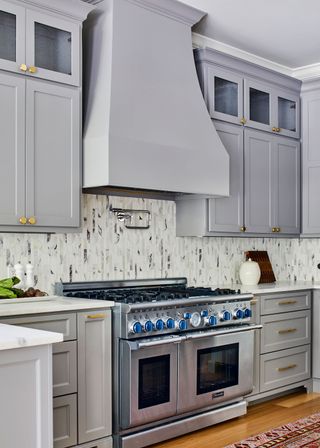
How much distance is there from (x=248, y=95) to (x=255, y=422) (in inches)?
99.2

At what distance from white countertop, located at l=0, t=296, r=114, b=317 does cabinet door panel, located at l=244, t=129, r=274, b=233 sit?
1877mm

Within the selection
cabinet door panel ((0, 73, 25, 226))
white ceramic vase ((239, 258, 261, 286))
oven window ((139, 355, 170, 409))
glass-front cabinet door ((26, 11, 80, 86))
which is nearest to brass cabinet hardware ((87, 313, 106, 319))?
oven window ((139, 355, 170, 409))

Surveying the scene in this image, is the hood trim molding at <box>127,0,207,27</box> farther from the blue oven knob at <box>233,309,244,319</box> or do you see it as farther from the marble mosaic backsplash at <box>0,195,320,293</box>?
the blue oven knob at <box>233,309,244,319</box>

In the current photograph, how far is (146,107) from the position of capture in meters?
4.06

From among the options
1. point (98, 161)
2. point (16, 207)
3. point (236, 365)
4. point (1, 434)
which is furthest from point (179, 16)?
point (1, 434)

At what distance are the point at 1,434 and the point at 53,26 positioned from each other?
2.41 meters

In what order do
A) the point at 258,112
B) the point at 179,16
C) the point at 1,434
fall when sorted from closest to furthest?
the point at 1,434 → the point at 179,16 → the point at 258,112

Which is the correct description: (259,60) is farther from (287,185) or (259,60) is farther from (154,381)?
(154,381)

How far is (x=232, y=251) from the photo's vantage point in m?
5.44

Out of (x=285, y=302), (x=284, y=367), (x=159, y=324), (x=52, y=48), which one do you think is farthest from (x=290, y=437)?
(x=52, y=48)

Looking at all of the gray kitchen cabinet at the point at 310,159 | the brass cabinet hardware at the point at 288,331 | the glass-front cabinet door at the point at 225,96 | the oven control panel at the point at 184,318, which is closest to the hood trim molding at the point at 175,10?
the glass-front cabinet door at the point at 225,96

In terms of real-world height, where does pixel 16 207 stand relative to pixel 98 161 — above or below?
below

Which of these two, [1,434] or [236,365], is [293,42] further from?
[1,434]

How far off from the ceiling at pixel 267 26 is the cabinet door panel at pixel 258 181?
700 mm
